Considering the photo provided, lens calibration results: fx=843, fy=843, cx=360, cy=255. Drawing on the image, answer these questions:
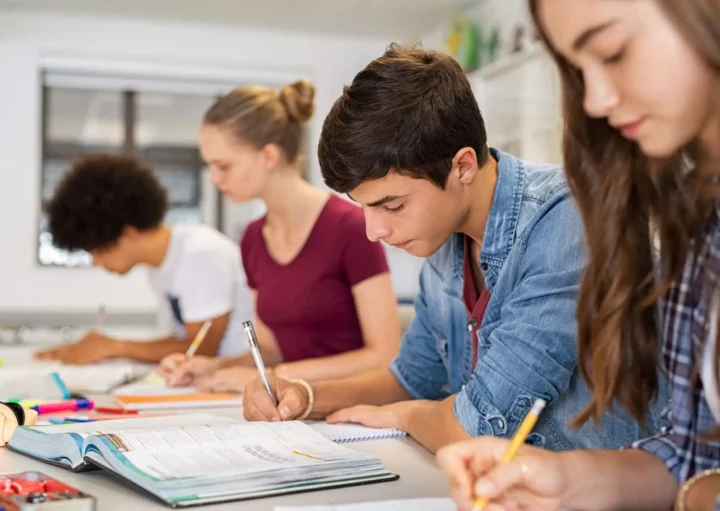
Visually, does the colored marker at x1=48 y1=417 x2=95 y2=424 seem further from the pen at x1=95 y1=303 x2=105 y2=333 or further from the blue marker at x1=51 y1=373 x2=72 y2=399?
the pen at x1=95 y1=303 x2=105 y2=333

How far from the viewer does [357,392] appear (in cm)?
154

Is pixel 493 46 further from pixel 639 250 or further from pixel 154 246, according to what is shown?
pixel 639 250

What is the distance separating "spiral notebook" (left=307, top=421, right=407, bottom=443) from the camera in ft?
4.30

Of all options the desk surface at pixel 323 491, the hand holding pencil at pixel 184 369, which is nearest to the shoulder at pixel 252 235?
the hand holding pencil at pixel 184 369

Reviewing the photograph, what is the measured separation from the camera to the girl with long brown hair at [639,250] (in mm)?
714

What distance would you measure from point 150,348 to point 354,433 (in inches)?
53.5

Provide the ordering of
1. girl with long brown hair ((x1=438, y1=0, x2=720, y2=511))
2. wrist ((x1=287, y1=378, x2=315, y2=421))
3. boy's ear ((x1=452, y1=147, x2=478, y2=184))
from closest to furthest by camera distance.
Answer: girl with long brown hair ((x1=438, y1=0, x2=720, y2=511))
boy's ear ((x1=452, y1=147, x2=478, y2=184))
wrist ((x1=287, y1=378, x2=315, y2=421))

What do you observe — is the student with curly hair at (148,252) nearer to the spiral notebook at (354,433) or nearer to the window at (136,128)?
the spiral notebook at (354,433)

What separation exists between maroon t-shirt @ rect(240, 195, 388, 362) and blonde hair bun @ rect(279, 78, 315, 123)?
10.6 inches

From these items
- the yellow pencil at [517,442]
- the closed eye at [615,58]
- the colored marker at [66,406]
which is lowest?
the colored marker at [66,406]

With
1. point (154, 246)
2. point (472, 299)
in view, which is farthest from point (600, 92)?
point (154, 246)

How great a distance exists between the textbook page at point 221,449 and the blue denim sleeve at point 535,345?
197mm

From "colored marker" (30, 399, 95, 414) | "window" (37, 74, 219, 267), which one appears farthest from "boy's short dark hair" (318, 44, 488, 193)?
"window" (37, 74, 219, 267)

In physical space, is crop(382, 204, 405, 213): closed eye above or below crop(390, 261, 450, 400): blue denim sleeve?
above
